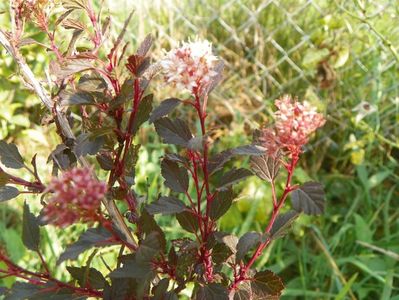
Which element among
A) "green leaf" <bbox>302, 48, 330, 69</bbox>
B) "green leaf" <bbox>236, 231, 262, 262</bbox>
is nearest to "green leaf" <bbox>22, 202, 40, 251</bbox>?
"green leaf" <bbox>236, 231, 262, 262</bbox>

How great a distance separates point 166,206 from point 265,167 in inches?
6.6

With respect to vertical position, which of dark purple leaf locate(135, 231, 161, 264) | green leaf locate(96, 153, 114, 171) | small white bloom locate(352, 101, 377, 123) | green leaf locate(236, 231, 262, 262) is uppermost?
small white bloom locate(352, 101, 377, 123)

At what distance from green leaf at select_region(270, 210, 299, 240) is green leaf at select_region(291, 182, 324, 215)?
13 centimetres

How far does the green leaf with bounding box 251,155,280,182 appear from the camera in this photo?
94 cm

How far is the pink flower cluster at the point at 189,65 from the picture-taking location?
77cm

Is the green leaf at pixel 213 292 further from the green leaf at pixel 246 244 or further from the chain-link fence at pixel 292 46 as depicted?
the chain-link fence at pixel 292 46

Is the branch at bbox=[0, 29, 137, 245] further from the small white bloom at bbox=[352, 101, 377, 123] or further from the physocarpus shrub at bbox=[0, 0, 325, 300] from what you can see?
the small white bloom at bbox=[352, 101, 377, 123]

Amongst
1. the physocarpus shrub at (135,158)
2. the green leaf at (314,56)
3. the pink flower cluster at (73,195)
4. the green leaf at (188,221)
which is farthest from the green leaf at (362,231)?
the pink flower cluster at (73,195)

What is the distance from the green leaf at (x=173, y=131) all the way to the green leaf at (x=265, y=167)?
4.6 inches

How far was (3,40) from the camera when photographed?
36.7 inches

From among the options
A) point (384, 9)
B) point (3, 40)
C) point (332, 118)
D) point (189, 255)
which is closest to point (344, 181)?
point (332, 118)

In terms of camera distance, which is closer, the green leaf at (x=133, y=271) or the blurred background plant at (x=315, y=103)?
the green leaf at (x=133, y=271)

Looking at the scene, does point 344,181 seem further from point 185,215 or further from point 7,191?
point 7,191

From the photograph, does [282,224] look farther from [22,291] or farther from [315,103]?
[315,103]
